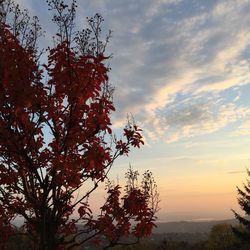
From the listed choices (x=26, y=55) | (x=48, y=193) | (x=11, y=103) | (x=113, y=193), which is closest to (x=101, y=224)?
(x=113, y=193)

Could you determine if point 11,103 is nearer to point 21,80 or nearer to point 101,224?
point 21,80

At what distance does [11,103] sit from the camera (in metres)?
6.42

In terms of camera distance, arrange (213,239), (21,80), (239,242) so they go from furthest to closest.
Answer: (213,239)
(239,242)
(21,80)

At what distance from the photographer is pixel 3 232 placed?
8.41 meters

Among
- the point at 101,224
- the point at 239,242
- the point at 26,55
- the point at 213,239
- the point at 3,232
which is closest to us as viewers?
the point at 26,55

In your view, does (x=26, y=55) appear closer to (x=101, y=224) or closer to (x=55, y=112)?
(x=55, y=112)

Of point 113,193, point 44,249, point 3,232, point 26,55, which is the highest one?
point 26,55

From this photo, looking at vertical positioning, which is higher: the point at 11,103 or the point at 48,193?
the point at 11,103

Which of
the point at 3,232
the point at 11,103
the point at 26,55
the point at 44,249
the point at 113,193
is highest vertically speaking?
the point at 26,55

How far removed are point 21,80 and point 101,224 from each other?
123 inches

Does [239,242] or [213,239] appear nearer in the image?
[239,242]

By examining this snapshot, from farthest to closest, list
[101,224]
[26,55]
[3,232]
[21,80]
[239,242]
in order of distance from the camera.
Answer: [239,242], [3,232], [101,224], [26,55], [21,80]

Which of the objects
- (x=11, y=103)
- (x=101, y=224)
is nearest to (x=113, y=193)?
(x=101, y=224)

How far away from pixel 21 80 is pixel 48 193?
1930mm
